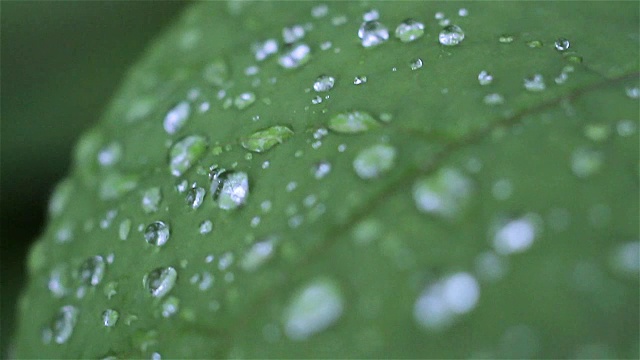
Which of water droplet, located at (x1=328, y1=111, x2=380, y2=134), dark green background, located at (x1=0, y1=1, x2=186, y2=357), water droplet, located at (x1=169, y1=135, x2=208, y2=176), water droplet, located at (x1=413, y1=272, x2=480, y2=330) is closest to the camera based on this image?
water droplet, located at (x1=413, y1=272, x2=480, y2=330)

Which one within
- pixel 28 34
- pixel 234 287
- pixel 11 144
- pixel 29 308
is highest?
pixel 234 287

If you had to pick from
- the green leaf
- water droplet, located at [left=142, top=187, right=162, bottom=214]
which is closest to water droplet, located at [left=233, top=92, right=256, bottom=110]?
the green leaf

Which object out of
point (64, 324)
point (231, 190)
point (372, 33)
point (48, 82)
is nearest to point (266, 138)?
point (231, 190)

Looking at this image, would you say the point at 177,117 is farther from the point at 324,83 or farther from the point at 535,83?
the point at 535,83

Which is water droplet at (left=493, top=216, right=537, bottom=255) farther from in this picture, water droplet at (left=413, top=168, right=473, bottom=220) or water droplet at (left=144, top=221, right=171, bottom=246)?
water droplet at (left=144, top=221, right=171, bottom=246)

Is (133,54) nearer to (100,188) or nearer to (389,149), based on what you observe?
(100,188)

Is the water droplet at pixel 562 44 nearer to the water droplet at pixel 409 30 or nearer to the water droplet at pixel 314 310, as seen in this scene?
the water droplet at pixel 409 30

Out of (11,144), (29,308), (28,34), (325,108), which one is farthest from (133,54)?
(325,108)

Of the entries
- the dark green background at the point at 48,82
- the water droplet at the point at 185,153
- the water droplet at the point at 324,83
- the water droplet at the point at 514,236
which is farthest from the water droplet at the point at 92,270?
the dark green background at the point at 48,82
